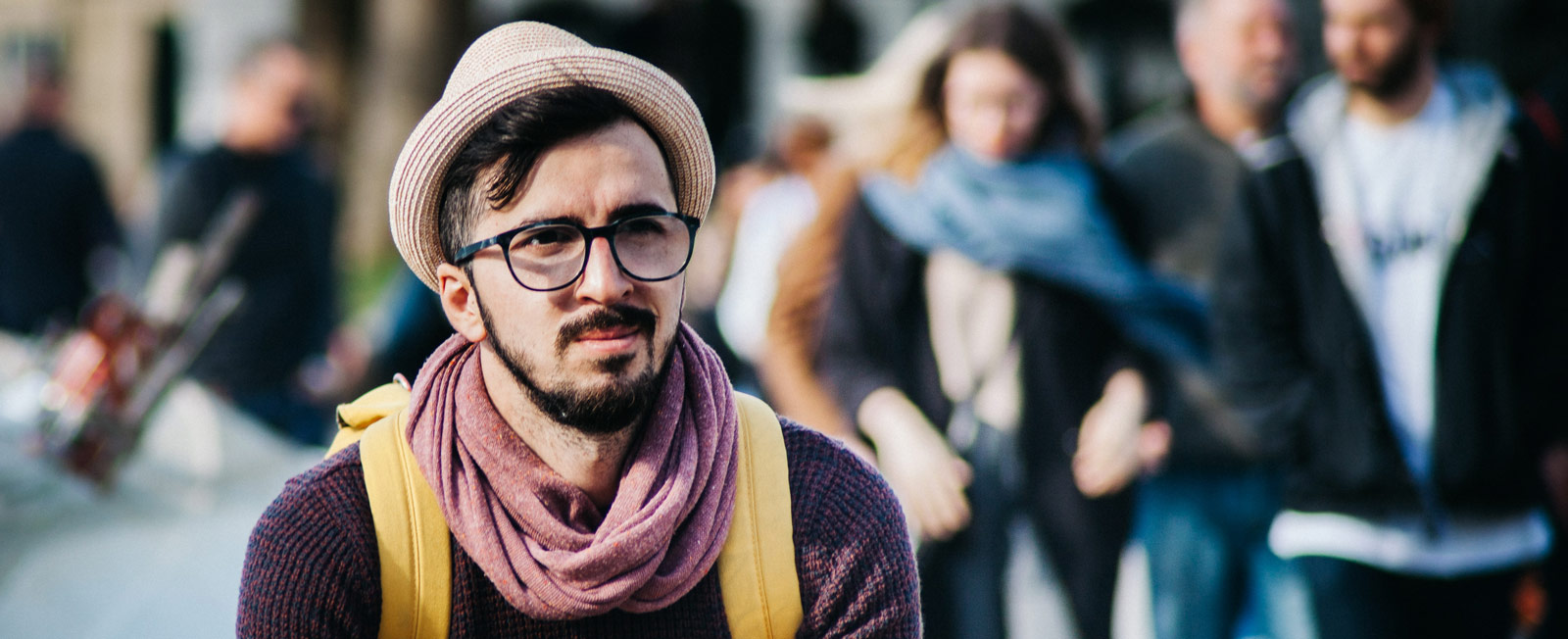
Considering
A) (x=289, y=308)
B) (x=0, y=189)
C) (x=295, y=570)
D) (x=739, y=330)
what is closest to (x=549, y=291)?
(x=295, y=570)

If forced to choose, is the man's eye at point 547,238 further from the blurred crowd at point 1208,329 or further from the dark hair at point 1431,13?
the dark hair at point 1431,13

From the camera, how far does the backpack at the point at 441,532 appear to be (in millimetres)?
1901

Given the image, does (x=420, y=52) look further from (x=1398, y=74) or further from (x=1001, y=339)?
(x=1398, y=74)

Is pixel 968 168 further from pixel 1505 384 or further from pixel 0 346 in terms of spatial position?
pixel 0 346

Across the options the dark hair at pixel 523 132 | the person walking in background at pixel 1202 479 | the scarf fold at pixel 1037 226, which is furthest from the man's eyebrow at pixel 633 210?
the person walking in background at pixel 1202 479

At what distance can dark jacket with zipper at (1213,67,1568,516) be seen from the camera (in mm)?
3572

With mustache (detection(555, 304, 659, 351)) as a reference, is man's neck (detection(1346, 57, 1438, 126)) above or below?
below

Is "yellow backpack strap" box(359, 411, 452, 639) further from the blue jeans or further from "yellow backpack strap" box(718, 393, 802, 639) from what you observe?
the blue jeans

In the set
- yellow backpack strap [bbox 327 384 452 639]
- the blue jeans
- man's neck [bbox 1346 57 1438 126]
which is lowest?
the blue jeans

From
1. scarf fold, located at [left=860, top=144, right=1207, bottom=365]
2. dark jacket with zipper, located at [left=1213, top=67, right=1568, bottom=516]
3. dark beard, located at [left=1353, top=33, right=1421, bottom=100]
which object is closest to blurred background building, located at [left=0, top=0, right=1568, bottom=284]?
scarf fold, located at [left=860, top=144, right=1207, bottom=365]

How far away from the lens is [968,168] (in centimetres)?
421

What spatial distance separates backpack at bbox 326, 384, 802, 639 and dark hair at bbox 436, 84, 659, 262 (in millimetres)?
339

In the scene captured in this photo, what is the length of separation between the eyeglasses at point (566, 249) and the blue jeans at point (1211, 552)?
2821 millimetres

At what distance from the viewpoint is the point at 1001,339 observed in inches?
162
